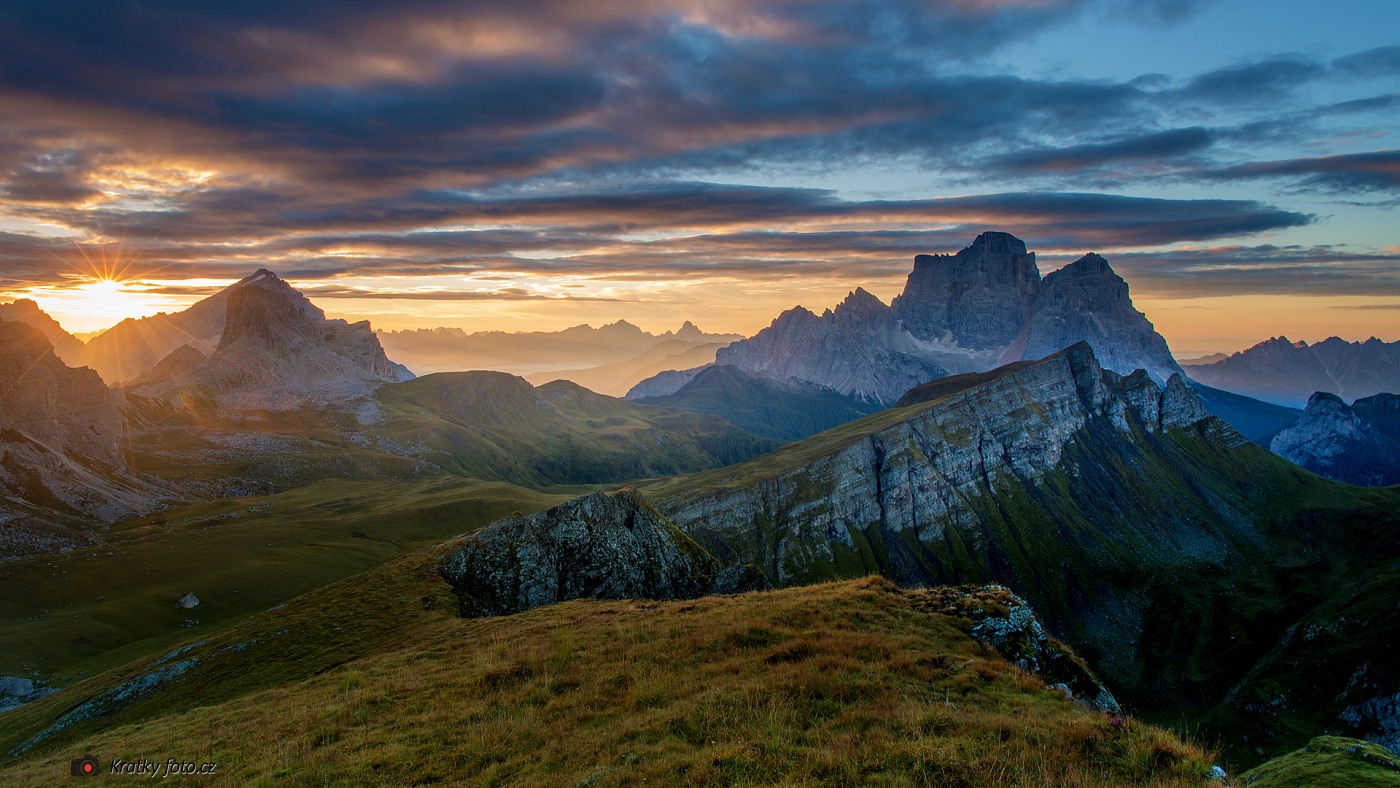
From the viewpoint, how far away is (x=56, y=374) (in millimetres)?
198500

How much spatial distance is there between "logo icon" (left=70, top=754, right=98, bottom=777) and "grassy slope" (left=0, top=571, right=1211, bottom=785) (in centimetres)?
120

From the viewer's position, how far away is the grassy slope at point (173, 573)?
287 feet

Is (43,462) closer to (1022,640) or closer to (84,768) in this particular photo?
(84,768)

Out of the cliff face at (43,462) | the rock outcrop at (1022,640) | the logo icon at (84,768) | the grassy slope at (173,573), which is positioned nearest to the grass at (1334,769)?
the rock outcrop at (1022,640)

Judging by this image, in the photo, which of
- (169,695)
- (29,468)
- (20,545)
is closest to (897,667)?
(169,695)

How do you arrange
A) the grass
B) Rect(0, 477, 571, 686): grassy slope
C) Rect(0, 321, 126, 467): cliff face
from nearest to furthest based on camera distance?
the grass, Rect(0, 477, 571, 686): grassy slope, Rect(0, 321, 126, 467): cliff face

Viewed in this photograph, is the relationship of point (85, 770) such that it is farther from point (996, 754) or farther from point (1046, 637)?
point (1046, 637)

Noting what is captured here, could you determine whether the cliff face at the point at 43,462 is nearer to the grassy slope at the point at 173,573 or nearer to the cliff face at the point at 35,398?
the cliff face at the point at 35,398

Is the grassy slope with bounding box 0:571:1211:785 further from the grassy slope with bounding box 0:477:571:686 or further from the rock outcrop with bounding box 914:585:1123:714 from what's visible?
the grassy slope with bounding box 0:477:571:686

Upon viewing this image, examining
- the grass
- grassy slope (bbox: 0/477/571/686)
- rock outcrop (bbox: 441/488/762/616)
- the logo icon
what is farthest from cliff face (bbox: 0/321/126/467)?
the grass

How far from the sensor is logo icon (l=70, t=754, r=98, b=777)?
72.3 feet

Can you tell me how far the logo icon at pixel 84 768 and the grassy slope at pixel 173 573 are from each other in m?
78.4

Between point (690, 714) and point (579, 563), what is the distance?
3792 centimetres

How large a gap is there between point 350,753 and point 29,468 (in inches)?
8845
